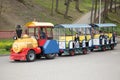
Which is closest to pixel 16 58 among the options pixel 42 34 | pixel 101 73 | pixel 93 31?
pixel 42 34

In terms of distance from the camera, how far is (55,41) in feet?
92.7

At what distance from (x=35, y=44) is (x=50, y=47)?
148cm

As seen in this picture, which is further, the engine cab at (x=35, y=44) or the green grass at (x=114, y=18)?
the green grass at (x=114, y=18)

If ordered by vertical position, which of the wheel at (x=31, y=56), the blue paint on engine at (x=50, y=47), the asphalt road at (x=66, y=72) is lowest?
the asphalt road at (x=66, y=72)

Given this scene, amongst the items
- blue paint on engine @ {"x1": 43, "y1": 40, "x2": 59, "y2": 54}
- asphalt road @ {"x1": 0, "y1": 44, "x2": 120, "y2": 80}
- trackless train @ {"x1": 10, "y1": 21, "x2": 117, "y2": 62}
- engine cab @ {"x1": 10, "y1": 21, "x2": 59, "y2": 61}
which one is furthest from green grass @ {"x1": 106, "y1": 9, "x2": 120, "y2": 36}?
asphalt road @ {"x1": 0, "y1": 44, "x2": 120, "y2": 80}

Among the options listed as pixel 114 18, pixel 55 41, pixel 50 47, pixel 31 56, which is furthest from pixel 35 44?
pixel 114 18

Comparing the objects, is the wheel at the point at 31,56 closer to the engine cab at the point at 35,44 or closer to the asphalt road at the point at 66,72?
the engine cab at the point at 35,44

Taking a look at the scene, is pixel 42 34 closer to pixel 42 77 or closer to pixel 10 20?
pixel 42 77

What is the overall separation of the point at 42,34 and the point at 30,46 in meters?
1.96

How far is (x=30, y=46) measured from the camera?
26.0 metres

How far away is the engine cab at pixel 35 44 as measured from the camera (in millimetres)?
25547

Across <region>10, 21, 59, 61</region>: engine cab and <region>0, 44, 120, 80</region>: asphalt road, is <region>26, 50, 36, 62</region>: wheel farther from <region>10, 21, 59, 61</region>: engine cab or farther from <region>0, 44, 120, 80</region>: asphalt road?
<region>0, 44, 120, 80</region>: asphalt road

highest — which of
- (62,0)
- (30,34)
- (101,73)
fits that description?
(62,0)

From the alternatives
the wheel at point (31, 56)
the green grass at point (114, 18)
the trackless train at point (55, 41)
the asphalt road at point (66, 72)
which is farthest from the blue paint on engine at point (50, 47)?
the green grass at point (114, 18)
